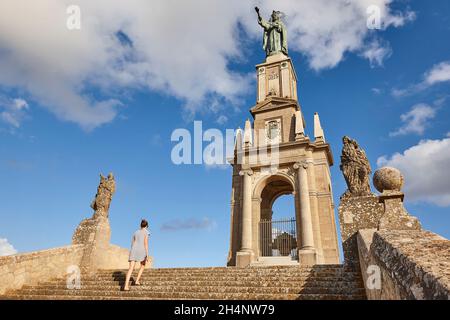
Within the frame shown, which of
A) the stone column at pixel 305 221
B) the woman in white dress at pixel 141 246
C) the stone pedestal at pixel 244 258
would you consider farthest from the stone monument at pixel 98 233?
the stone column at pixel 305 221

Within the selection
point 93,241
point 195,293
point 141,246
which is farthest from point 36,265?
point 195,293

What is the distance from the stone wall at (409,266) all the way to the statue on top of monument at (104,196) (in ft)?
26.6

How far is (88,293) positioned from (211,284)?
2.71m

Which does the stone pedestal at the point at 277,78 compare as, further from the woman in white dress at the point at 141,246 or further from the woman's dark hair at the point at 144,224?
the woman in white dress at the point at 141,246

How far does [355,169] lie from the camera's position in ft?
23.8

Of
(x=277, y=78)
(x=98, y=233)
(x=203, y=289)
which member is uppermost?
(x=277, y=78)

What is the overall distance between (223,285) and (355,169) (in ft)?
13.9

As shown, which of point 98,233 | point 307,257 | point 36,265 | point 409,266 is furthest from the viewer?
point 307,257

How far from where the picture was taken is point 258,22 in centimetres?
2328

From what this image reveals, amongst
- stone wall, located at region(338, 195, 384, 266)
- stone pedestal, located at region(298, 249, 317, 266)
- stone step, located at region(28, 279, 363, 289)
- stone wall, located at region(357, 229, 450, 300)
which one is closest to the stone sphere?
stone wall, located at region(338, 195, 384, 266)

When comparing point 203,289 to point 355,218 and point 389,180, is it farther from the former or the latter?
point 389,180

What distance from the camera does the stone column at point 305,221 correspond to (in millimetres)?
13076

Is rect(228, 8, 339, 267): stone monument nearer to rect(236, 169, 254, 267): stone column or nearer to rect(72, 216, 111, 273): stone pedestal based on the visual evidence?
rect(236, 169, 254, 267): stone column

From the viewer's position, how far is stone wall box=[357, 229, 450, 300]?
228 cm
